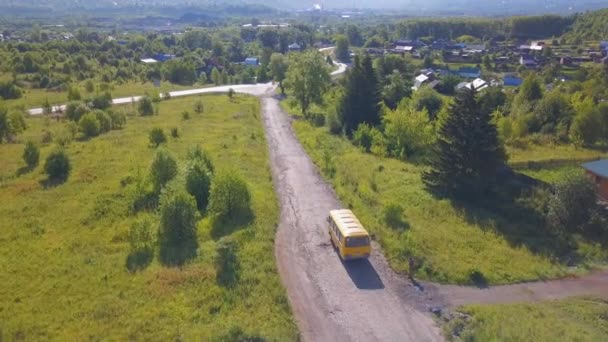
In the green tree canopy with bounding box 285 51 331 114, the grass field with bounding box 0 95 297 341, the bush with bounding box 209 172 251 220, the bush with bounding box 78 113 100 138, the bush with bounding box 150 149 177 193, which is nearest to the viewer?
the grass field with bounding box 0 95 297 341

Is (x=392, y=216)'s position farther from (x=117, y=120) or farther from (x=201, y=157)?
(x=117, y=120)

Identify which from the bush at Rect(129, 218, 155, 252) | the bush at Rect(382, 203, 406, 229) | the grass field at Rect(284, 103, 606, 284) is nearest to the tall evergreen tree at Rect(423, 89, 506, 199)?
the grass field at Rect(284, 103, 606, 284)

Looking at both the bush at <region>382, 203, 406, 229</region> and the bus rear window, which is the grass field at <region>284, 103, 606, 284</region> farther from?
the bus rear window

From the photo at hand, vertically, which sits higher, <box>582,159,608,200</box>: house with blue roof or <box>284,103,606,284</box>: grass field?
<box>582,159,608,200</box>: house with blue roof

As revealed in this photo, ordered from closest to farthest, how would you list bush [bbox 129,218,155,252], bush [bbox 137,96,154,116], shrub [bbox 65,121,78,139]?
bush [bbox 129,218,155,252] < shrub [bbox 65,121,78,139] < bush [bbox 137,96,154,116]

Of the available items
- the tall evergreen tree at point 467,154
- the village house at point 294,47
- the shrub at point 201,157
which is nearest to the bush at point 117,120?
the shrub at point 201,157

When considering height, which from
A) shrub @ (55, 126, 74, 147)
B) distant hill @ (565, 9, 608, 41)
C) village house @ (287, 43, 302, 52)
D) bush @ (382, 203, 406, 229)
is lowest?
village house @ (287, 43, 302, 52)
